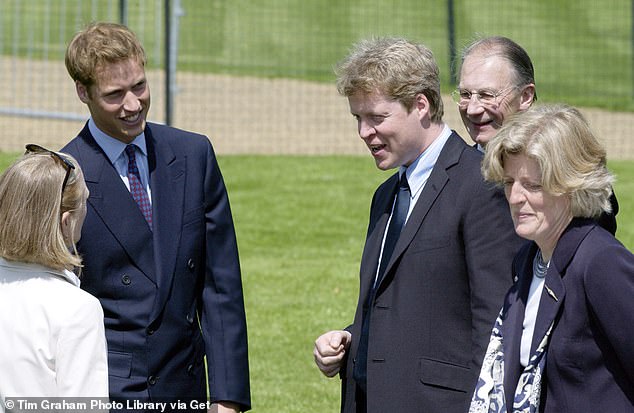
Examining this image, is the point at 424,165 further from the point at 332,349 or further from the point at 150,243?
the point at 150,243

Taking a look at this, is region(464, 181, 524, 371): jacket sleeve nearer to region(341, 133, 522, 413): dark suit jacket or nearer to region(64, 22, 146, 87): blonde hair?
Result: region(341, 133, 522, 413): dark suit jacket

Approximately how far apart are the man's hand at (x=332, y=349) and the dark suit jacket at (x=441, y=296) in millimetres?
249

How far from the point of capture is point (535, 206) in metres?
3.23

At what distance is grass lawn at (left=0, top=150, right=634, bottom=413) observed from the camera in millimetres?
7656

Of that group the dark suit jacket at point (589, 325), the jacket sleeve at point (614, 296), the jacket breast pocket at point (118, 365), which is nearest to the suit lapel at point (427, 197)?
the dark suit jacket at point (589, 325)

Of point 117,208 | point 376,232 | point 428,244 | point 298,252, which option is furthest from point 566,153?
point 298,252

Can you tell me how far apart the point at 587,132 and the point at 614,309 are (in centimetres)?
51

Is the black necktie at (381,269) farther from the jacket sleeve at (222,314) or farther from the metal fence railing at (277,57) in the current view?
the metal fence railing at (277,57)

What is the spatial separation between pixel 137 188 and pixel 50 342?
1.17 meters

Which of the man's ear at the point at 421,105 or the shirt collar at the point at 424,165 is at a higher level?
the man's ear at the point at 421,105

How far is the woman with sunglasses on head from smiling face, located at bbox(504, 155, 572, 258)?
4.00ft

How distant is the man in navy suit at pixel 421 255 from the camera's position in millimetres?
3629

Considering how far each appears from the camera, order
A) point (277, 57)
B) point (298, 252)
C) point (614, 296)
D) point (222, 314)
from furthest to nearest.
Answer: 1. point (277, 57)
2. point (298, 252)
3. point (222, 314)
4. point (614, 296)

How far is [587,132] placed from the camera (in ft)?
10.6
